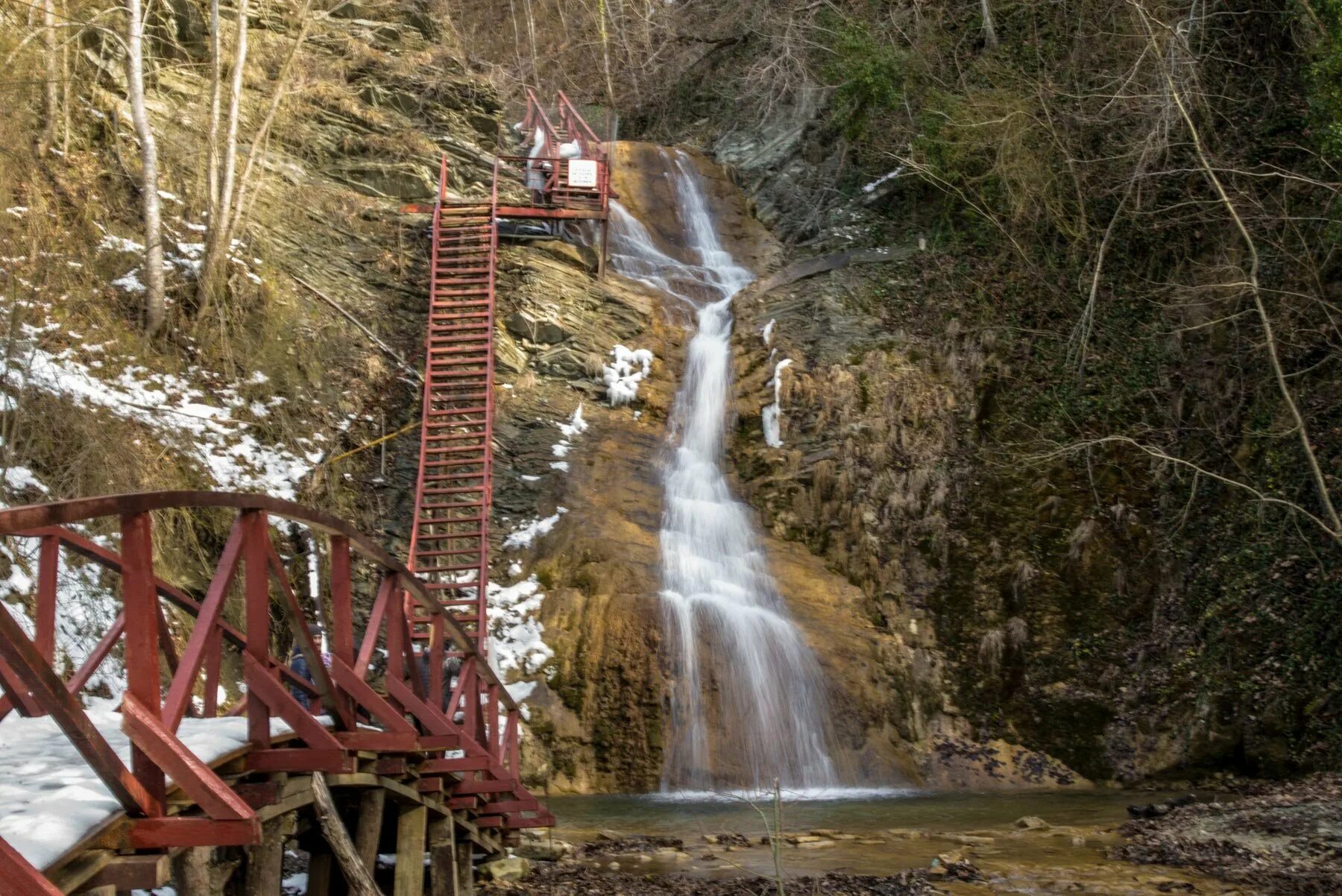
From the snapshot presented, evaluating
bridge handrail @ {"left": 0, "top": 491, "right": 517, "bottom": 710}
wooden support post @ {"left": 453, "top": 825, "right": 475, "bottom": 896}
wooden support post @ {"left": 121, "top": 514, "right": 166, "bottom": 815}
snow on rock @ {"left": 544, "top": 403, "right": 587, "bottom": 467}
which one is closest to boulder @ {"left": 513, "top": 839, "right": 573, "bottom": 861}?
wooden support post @ {"left": 453, "top": 825, "right": 475, "bottom": 896}

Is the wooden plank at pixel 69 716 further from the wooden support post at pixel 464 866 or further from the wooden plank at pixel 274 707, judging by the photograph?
the wooden support post at pixel 464 866

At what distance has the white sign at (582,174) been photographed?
21594 mm

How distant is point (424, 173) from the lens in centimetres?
2269

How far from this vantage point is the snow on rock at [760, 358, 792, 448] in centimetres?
1903

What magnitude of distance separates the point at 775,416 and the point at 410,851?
1238 cm

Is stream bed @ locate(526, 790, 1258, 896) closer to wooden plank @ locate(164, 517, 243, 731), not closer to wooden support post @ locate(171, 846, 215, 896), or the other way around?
wooden support post @ locate(171, 846, 215, 896)

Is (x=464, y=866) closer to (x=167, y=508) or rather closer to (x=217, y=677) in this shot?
(x=217, y=677)

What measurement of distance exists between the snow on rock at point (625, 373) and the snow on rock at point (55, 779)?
13766 millimetres

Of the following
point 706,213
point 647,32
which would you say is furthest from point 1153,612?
point 647,32

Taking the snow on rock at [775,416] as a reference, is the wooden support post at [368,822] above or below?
below

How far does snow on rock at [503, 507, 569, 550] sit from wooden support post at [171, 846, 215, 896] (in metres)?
12.0

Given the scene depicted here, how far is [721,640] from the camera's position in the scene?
15.5m

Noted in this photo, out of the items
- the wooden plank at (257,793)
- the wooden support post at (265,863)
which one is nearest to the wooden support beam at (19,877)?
the wooden plank at (257,793)

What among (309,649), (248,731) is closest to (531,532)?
(309,649)
